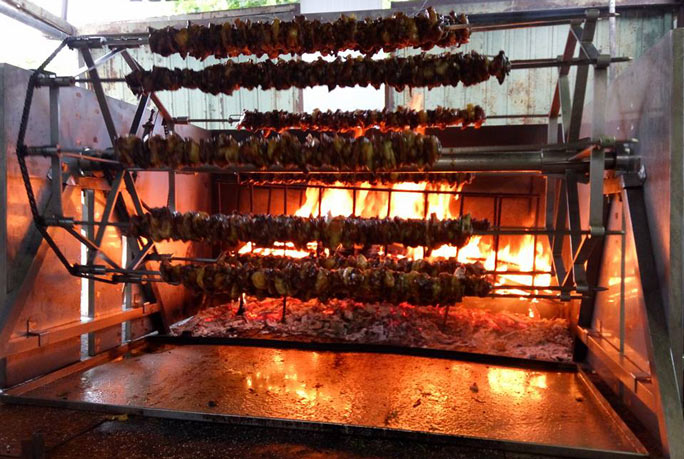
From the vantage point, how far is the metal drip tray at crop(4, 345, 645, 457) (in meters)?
3.05

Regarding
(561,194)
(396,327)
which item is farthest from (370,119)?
(396,327)

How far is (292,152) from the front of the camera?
3.30m

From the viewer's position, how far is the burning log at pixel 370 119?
13.9ft

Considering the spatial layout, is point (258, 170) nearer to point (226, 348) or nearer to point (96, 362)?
point (226, 348)

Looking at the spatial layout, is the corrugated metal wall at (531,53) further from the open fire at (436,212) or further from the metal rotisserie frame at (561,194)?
the metal rotisserie frame at (561,194)

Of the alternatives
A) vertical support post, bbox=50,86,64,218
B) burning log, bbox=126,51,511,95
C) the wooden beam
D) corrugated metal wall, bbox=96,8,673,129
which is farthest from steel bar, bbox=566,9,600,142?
Result: the wooden beam

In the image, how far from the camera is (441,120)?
4.28 m

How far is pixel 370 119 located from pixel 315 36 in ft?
4.37

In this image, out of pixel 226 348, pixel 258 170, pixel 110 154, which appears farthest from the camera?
pixel 226 348

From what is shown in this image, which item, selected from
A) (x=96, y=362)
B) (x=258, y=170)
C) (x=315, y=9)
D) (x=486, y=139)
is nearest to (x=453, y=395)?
(x=258, y=170)

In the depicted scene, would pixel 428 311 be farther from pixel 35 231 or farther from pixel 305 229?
pixel 35 231

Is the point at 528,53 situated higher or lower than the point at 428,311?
higher

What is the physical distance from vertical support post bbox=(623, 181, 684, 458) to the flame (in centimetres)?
290

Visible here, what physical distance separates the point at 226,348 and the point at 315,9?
5.49 m
